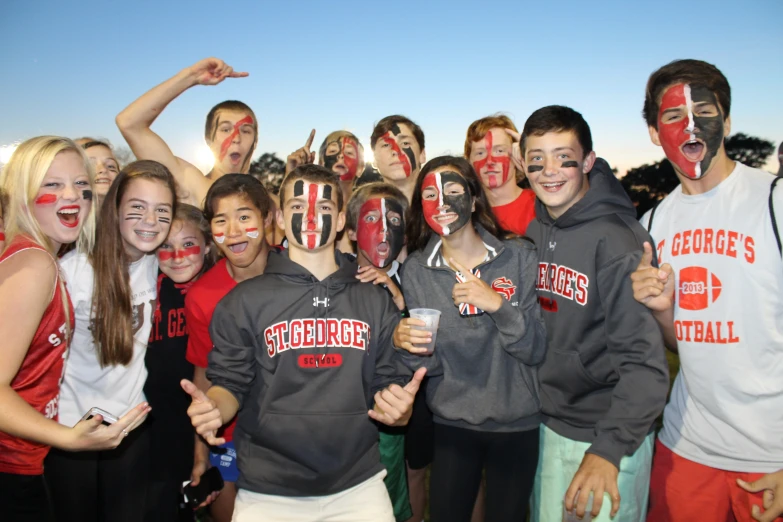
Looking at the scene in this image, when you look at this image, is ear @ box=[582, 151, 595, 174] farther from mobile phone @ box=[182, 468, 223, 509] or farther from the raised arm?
mobile phone @ box=[182, 468, 223, 509]

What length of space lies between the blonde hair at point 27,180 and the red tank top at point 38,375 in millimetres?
92

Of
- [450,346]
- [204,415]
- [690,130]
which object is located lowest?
[204,415]

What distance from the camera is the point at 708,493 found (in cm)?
292

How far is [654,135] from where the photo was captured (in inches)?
126

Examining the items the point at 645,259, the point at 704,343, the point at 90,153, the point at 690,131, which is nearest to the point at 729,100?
the point at 690,131

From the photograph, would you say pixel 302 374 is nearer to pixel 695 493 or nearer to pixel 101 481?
pixel 101 481

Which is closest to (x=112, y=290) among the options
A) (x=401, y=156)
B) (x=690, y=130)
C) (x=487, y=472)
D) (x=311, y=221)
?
(x=311, y=221)

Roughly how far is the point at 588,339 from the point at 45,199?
3170 mm

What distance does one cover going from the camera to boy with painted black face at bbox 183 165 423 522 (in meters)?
2.76

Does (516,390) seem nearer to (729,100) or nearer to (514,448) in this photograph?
(514,448)

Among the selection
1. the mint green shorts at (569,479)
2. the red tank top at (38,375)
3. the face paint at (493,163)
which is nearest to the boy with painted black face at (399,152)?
the face paint at (493,163)

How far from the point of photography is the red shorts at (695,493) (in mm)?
2852

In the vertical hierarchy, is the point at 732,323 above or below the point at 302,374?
above

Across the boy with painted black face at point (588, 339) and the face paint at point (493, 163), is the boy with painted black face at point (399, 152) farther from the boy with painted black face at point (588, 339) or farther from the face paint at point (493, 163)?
the boy with painted black face at point (588, 339)
